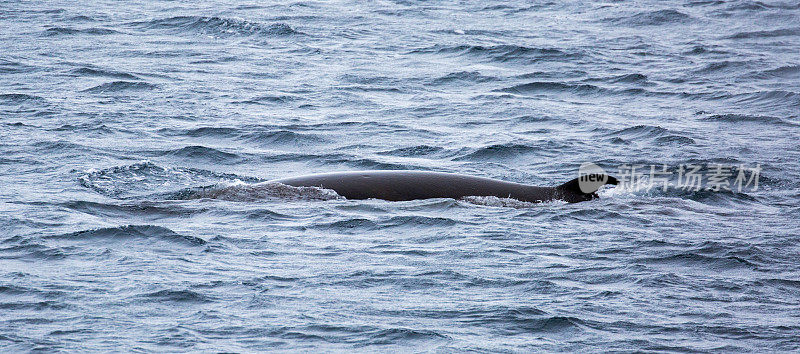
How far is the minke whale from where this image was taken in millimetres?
12008

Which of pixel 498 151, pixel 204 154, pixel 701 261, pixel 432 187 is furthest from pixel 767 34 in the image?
pixel 701 261

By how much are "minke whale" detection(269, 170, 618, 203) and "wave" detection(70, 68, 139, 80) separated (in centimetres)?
960

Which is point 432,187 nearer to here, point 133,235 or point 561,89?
point 133,235

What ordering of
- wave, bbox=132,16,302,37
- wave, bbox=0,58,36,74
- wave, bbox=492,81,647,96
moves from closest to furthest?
wave, bbox=492,81,647,96
wave, bbox=0,58,36,74
wave, bbox=132,16,302,37

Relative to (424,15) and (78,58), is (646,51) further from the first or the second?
(78,58)

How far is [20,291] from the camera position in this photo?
8.73 m

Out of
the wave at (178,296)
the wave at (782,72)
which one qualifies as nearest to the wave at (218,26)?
the wave at (782,72)

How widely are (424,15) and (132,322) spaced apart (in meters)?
23.3

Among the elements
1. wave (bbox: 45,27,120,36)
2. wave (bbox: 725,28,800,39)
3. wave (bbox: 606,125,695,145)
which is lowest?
wave (bbox: 606,125,695,145)

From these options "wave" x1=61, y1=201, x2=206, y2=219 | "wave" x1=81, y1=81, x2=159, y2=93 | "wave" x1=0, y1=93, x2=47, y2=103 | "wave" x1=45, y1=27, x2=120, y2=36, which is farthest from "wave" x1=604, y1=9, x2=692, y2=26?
"wave" x1=61, y1=201, x2=206, y2=219

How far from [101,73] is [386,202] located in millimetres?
11160

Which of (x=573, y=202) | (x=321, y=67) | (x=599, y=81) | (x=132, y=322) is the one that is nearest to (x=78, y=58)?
(x=321, y=67)

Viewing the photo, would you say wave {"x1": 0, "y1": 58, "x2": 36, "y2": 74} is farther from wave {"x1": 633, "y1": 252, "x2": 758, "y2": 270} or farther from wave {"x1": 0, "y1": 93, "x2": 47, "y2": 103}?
wave {"x1": 633, "y1": 252, "x2": 758, "y2": 270}

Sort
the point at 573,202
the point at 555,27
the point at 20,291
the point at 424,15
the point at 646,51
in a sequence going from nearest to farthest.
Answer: the point at 20,291 → the point at 573,202 → the point at 646,51 → the point at 555,27 → the point at 424,15
